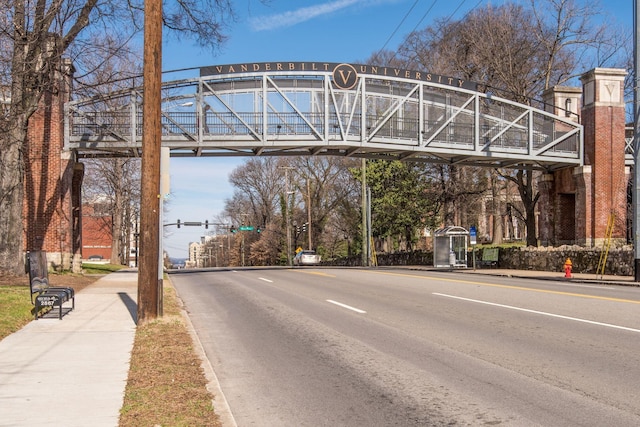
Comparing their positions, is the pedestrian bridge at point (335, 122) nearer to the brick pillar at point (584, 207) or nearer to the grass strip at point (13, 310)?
the brick pillar at point (584, 207)

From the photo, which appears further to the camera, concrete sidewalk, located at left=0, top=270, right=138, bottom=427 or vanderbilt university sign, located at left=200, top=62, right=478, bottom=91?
vanderbilt university sign, located at left=200, top=62, right=478, bottom=91

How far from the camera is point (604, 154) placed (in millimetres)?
34219

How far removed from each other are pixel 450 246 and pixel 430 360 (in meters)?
31.6

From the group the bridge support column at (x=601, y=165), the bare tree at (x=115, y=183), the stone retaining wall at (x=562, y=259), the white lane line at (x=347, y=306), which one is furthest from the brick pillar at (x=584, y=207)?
the bare tree at (x=115, y=183)

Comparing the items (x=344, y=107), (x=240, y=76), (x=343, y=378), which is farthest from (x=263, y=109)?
(x=343, y=378)

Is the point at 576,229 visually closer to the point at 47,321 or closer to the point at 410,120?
the point at 410,120

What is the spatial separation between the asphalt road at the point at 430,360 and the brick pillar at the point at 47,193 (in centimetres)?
1508

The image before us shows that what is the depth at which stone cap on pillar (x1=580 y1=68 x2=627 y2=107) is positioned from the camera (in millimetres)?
32688

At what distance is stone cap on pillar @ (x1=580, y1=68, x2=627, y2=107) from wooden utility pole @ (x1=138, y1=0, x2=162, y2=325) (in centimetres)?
2744

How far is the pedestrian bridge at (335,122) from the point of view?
104ft

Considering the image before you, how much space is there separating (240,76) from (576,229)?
2025cm

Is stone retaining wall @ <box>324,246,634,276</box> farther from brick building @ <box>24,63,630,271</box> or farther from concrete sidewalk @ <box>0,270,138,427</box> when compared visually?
concrete sidewalk @ <box>0,270,138,427</box>

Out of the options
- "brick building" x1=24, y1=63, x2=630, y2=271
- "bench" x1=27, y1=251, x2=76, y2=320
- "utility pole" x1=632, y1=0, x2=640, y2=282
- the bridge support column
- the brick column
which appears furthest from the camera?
the brick column

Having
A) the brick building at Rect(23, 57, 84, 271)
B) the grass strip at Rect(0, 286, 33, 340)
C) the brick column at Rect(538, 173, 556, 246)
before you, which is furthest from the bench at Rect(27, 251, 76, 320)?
the brick column at Rect(538, 173, 556, 246)
